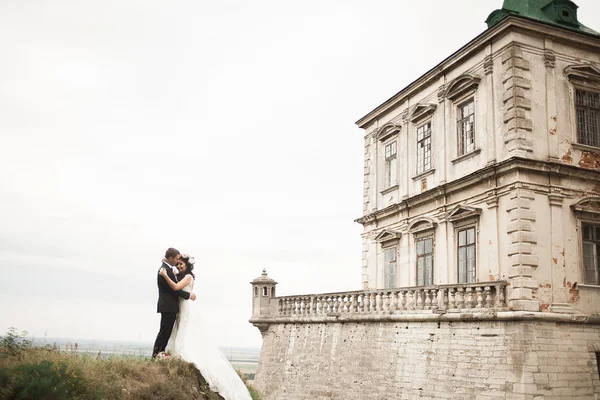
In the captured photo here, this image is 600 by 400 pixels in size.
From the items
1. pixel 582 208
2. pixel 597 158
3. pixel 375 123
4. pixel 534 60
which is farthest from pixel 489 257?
pixel 375 123

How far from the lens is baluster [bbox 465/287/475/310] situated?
1752cm

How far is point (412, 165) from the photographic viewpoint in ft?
78.1

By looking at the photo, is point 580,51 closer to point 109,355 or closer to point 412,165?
point 412,165

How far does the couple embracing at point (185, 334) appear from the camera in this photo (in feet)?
33.6

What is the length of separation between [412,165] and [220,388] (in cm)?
1520

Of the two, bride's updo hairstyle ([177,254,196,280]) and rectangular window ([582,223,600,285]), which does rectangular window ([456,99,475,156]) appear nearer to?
rectangular window ([582,223,600,285])

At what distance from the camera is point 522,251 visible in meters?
17.4

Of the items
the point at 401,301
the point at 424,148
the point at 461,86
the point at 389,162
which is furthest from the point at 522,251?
the point at 389,162

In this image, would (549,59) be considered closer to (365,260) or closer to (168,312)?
(365,260)

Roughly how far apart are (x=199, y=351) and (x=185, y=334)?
357mm

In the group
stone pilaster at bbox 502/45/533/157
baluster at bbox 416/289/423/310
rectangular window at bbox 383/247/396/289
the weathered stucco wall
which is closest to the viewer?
the weathered stucco wall

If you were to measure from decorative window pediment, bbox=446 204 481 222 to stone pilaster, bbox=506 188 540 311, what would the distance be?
150cm

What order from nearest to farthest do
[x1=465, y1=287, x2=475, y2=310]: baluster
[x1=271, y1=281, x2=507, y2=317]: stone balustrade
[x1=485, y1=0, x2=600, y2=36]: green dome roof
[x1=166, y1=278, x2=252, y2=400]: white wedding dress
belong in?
[x1=166, y1=278, x2=252, y2=400]: white wedding dress, [x1=271, y1=281, x2=507, y2=317]: stone balustrade, [x1=465, y1=287, x2=475, y2=310]: baluster, [x1=485, y1=0, x2=600, y2=36]: green dome roof

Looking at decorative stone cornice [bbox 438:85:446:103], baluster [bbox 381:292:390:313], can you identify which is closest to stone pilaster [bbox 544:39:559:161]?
decorative stone cornice [bbox 438:85:446:103]
